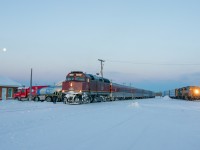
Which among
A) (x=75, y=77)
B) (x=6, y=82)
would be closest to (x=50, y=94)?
(x=75, y=77)

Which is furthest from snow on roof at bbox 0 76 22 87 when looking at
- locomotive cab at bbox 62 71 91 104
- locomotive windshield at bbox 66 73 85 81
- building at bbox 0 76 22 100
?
locomotive cab at bbox 62 71 91 104

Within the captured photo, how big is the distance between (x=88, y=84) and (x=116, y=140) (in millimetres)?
23124

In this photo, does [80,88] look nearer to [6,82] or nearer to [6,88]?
[6,88]

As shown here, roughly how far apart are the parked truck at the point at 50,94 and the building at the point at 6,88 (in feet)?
24.1

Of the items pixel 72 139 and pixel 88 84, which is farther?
pixel 88 84

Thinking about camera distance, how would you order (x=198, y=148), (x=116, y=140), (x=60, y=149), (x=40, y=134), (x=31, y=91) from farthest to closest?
(x=31, y=91) → (x=40, y=134) → (x=116, y=140) → (x=198, y=148) → (x=60, y=149)

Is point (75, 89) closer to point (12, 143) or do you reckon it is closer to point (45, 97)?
point (45, 97)

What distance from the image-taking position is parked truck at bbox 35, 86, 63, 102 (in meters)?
38.2

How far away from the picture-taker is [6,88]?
44.9m

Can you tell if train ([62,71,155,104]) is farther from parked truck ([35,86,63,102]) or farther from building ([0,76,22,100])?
building ([0,76,22,100])

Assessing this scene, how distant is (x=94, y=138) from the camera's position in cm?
787

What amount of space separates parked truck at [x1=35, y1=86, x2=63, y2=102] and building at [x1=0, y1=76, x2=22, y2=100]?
24.1 ft

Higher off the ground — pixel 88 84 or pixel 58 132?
pixel 88 84

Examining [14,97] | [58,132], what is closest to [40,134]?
[58,132]
